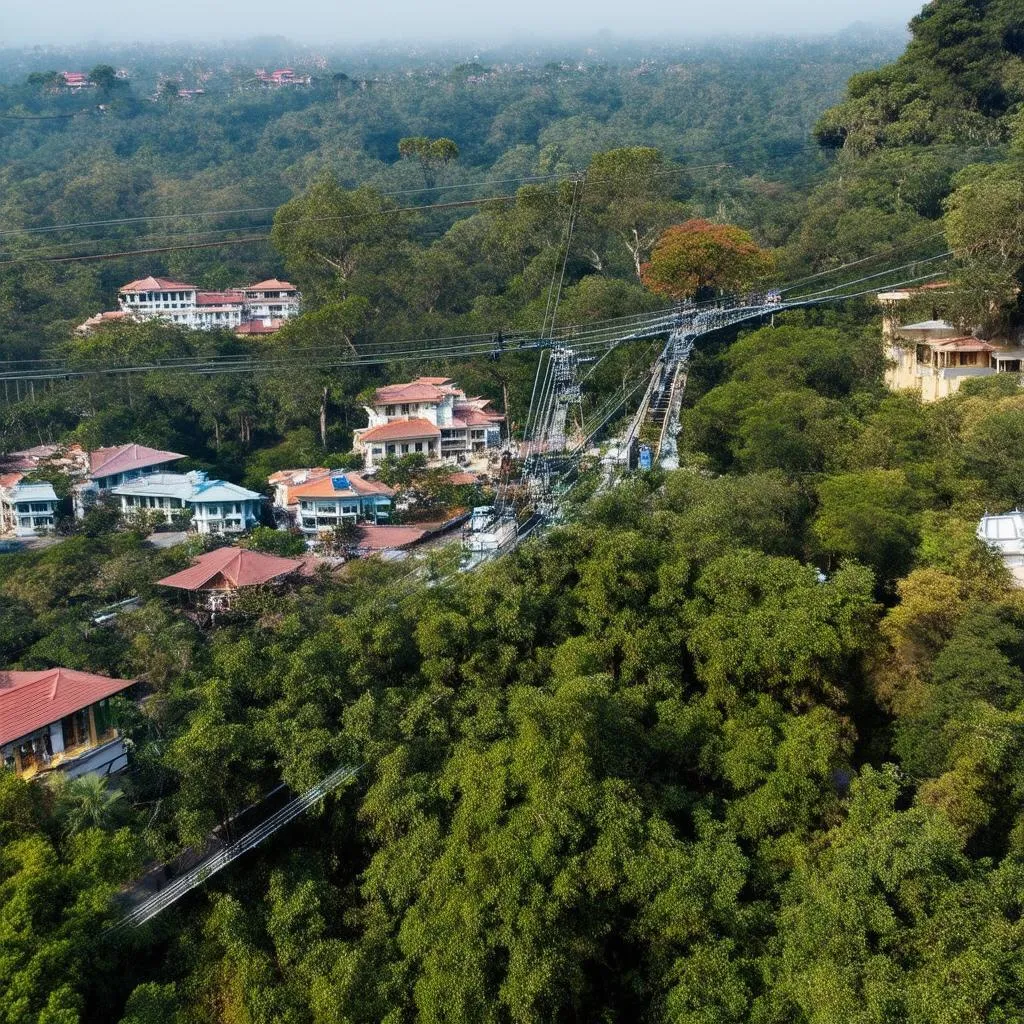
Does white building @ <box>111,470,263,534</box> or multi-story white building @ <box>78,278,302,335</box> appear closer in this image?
white building @ <box>111,470,263,534</box>

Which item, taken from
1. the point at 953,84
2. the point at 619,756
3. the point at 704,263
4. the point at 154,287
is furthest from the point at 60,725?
the point at 953,84

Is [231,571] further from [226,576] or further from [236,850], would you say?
[236,850]

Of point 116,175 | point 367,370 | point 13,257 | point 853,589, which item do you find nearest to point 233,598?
point 853,589

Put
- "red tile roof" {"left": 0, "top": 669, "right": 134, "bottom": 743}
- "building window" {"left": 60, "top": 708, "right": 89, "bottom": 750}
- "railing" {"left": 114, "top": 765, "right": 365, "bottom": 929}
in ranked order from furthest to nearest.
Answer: "building window" {"left": 60, "top": 708, "right": 89, "bottom": 750}
"red tile roof" {"left": 0, "top": 669, "right": 134, "bottom": 743}
"railing" {"left": 114, "top": 765, "right": 365, "bottom": 929}

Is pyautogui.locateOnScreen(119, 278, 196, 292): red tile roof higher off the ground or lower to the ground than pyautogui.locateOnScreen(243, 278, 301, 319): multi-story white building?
higher

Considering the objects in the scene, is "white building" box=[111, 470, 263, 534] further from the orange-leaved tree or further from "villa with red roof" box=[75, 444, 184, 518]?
the orange-leaved tree

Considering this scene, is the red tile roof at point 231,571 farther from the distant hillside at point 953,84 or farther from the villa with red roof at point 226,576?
the distant hillside at point 953,84

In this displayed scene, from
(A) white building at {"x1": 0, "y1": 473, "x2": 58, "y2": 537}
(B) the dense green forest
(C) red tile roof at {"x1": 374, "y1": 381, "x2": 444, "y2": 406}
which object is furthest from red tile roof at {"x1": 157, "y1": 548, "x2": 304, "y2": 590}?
(C) red tile roof at {"x1": 374, "y1": 381, "x2": 444, "y2": 406}
